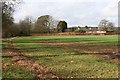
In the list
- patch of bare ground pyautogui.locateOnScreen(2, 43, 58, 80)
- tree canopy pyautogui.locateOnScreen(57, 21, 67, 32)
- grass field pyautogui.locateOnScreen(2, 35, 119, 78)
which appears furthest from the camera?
tree canopy pyautogui.locateOnScreen(57, 21, 67, 32)

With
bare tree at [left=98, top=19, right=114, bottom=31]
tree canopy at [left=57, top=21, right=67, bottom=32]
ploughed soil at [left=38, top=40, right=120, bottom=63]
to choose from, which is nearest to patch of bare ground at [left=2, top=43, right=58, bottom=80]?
ploughed soil at [left=38, top=40, right=120, bottom=63]

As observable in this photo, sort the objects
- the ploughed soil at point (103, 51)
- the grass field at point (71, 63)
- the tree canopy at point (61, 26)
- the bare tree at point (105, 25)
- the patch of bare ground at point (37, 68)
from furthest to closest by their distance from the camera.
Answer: the bare tree at point (105, 25)
the tree canopy at point (61, 26)
the ploughed soil at point (103, 51)
the grass field at point (71, 63)
the patch of bare ground at point (37, 68)

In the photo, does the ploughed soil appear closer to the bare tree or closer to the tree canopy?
the tree canopy

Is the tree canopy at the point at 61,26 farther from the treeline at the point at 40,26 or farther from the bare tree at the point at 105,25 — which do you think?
the bare tree at the point at 105,25

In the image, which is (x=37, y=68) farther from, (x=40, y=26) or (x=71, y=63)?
(x=40, y=26)

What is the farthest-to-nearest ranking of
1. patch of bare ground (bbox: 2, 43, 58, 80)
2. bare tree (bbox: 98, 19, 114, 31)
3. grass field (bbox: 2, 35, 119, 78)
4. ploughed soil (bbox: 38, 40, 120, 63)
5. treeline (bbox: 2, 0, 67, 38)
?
bare tree (bbox: 98, 19, 114, 31), treeline (bbox: 2, 0, 67, 38), ploughed soil (bbox: 38, 40, 120, 63), grass field (bbox: 2, 35, 119, 78), patch of bare ground (bbox: 2, 43, 58, 80)

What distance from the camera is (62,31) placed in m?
136

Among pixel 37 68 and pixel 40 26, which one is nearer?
pixel 37 68

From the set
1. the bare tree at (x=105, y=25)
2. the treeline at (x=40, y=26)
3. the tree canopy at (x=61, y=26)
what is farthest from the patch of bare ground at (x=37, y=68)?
the bare tree at (x=105, y=25)

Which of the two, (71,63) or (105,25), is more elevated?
(105,25)

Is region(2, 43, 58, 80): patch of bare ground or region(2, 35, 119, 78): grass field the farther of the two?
region(2, 35, 119, 78): grass field

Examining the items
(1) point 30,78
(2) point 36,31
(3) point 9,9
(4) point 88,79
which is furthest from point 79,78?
(2) point 36,31

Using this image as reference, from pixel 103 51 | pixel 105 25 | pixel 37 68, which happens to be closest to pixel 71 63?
pixel 37 68

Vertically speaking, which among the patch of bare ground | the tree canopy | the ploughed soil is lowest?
the ploughed soil
